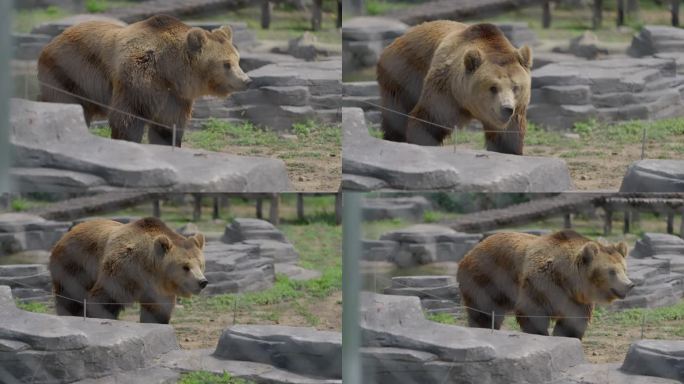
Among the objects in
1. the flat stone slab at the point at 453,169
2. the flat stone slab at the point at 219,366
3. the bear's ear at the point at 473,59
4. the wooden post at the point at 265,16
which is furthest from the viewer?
the flat stone slab at the point at 219,366

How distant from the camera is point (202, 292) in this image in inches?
213

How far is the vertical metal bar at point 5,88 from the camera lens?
5133 mm

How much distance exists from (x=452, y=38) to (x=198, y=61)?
105 centimetres

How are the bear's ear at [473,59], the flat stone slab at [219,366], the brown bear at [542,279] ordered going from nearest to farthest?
1. the bear's ear at [473,59]
2. the brown bear at [542,279]
3. the flat stone slab at [219,366]

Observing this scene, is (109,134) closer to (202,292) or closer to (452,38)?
(202,292)

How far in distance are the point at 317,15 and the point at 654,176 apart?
5.06 ft

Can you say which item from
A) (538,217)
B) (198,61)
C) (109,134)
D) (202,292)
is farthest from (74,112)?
(538,217)

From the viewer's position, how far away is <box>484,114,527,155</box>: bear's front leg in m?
5.07

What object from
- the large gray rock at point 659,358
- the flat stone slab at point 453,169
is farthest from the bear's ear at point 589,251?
the large gray rock at point 659,358

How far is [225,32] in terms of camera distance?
5156mm

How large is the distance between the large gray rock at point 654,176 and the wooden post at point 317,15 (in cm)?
142

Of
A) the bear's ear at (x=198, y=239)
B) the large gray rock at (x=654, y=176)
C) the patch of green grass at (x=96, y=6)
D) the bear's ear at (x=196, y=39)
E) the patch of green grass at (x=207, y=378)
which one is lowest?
the patch of green grass at (x=207, y=378)

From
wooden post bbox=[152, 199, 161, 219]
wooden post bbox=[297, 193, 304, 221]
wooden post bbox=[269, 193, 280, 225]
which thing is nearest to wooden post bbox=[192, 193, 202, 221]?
wooden post bbox=[152, 199, 161, 219]

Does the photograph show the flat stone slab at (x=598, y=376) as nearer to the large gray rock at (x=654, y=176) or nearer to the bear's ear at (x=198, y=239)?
the large gray rock at (x=654, y=176)
